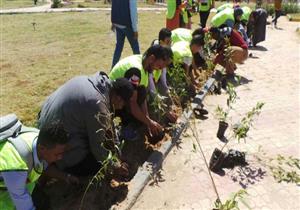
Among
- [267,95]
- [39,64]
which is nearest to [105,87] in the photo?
[267,95]

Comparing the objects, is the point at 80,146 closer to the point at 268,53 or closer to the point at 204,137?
the point at 204,137

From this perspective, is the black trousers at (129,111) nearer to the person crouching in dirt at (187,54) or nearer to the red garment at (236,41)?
the person crouching in dirt at (187,54)

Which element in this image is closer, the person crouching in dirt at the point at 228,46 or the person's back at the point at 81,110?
the person's back at the point at 81,110

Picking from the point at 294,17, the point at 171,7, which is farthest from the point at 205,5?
the point at 294,17

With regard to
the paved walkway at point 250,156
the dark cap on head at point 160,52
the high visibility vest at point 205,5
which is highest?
the high visibility vest at point 205,5

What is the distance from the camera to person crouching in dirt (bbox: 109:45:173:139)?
14.2ft

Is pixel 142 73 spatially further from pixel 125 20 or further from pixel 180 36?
pixel 125 20

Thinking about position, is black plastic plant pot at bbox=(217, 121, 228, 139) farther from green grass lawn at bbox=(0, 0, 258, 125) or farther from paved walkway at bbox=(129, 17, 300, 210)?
green grass lawn at bbox=(0, 0, 258, 125)

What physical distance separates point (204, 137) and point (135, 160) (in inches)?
50.6

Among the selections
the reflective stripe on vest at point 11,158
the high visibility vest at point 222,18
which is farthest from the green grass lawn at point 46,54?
the reflective stripe on vest at point 11,158

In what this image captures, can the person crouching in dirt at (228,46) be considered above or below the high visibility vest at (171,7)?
below

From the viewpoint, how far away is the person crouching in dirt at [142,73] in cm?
432

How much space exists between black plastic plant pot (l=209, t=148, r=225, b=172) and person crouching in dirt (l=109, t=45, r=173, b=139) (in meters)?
0.71

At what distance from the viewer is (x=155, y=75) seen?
5.20 m
